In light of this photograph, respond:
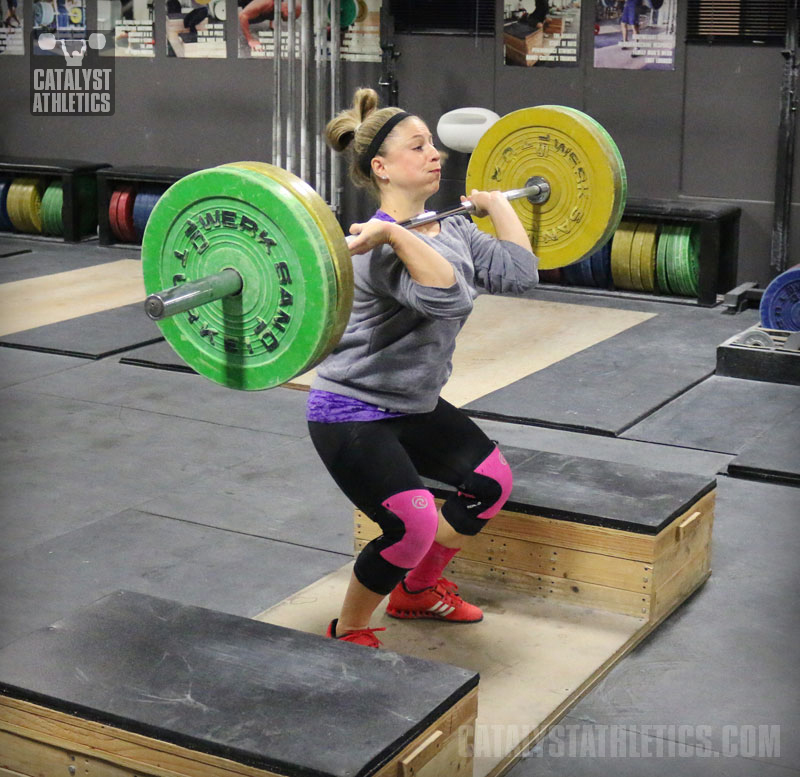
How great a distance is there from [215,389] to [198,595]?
2.08 m

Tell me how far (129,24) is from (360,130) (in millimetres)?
6553

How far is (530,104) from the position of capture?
24.4 ft

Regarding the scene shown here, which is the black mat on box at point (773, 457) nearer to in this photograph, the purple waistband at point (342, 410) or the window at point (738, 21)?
the purple waistband at point (342, 410)

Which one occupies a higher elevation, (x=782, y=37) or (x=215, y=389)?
(x=782, y=37)

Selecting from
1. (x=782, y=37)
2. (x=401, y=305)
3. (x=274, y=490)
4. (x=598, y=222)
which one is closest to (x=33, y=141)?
(x=782, y=37)

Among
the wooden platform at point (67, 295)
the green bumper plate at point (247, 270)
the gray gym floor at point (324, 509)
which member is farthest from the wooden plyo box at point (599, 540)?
the wooden platform at point (67, 295)

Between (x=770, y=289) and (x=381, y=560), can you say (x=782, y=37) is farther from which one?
(x=381, y=560)

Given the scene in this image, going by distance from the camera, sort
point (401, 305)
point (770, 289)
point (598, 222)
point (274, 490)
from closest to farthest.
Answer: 1. point (401, 305)
2. point (598, 222)
3. point (274, 490)
4. point (770, 289)

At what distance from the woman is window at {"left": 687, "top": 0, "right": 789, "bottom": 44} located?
14.4ft

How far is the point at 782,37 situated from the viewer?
22.0 ft

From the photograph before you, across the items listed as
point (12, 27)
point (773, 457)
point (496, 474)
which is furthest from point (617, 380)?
point (12, 27)

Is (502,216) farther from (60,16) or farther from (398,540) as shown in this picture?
(60,16)

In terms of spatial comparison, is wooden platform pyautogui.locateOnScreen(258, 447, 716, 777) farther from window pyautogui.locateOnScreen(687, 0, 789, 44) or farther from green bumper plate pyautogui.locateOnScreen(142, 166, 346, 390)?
window pyautogui.locateOnScreen(687, 0, 789, 44)

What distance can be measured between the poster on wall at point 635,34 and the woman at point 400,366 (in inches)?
178
